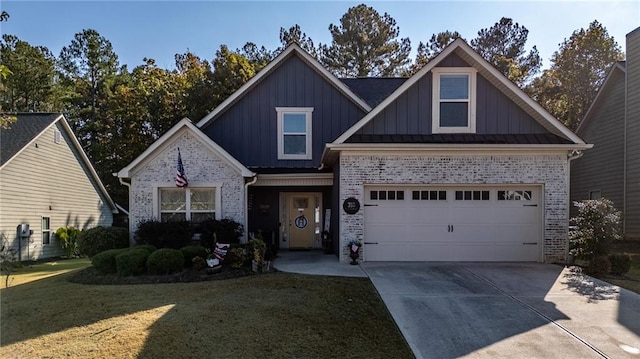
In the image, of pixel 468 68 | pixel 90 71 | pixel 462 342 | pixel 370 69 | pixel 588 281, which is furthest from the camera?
pixel 370 69

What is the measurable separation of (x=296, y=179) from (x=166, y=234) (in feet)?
14.5

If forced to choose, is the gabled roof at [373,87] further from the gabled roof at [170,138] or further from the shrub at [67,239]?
the shrub at [67,239]

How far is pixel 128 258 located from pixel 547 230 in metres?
10.8

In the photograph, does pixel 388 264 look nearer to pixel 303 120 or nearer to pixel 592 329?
pixel 592 329

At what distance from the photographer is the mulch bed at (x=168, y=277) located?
32.3 feet

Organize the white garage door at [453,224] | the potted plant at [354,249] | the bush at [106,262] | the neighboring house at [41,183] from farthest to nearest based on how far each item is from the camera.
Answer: the neighboring house at [41,183] < the white garage door at [453,224] < the potted plant at [354,249] < the bush at [106,262]

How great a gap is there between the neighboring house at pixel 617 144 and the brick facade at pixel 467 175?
6303 mm

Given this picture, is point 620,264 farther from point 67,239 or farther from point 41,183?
point 41,183

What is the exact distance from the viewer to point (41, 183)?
58.4 feet

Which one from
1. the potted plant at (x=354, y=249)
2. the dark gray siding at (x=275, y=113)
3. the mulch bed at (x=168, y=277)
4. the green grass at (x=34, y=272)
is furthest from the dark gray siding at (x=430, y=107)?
the green grass at (x=34, y=272)

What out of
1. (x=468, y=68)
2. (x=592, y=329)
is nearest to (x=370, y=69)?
(x=468, y=68)

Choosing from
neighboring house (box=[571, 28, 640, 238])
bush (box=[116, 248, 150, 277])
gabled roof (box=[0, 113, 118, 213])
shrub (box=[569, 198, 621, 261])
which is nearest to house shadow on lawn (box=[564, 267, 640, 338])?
shrub (box=[569, 198, 621, 261])

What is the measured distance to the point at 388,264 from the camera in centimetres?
1130

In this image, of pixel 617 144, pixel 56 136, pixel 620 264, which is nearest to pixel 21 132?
pixel 56 136
